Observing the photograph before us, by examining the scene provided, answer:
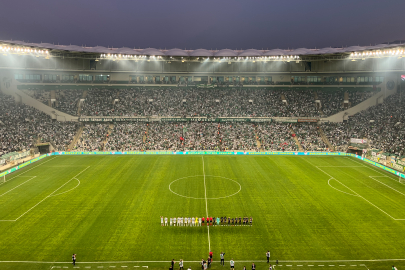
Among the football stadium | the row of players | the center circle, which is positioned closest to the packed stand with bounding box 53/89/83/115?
the football stadium

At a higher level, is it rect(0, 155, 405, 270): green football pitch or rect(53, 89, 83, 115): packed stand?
rect(53, 89, 83, 115): packed stand

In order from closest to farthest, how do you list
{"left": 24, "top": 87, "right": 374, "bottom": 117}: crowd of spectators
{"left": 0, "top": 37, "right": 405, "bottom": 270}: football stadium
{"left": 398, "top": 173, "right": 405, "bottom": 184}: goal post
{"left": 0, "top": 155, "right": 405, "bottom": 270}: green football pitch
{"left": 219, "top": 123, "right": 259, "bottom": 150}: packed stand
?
1. {"left": 0, "top": 155, "right": 405, "bottom": 270}: green football pitch
2. {"left": 0, "top": 37, "right": 405, "bottom": 270}: football stadium
3. {"left": 398, "top": 173, "right": 405, "bottom": 184}: goal post
4. {"left": 219, "top": 123, "right": 259, "bottom": 150}: packed stand
5. {"left": 24, "top": 87, "right": 374, "bottom": 117}: crowd of spectators

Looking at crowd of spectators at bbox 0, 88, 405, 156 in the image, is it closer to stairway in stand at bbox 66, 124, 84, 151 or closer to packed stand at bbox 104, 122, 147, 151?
packed stand at bbox 104, 122, 147, 151

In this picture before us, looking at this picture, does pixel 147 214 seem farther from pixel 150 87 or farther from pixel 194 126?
pixel 150 87

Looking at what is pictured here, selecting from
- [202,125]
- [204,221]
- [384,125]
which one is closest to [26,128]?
[202,125]

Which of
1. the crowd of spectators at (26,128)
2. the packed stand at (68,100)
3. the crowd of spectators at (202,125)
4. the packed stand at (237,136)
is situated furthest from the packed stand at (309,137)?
the packed stand at (68,100)

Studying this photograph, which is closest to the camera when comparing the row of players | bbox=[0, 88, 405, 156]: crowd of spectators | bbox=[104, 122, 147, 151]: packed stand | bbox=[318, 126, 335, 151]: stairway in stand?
the row of players

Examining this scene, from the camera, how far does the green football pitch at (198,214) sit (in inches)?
806

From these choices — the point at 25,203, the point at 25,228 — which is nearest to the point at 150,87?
the point at 25,203

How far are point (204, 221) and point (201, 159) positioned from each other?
985 inches

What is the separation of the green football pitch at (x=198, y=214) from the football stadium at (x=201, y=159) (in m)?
0.15

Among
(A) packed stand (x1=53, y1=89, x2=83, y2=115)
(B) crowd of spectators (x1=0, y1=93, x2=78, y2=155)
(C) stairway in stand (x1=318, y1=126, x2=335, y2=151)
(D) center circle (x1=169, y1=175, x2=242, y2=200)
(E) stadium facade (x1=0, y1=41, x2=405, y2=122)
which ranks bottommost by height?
(D) center circle (x1=169, y1=175, x2=242, y2=200)

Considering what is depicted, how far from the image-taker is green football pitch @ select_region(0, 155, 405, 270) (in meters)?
20.5

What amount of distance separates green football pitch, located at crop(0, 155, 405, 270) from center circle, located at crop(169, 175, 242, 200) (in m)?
0.13
